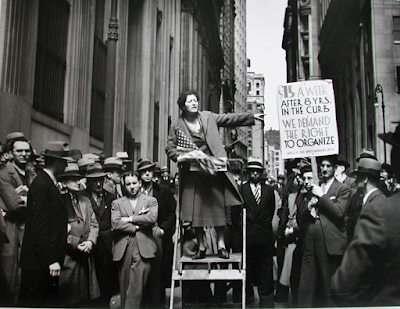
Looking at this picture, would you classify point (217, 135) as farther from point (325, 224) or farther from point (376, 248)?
point (376, 248)

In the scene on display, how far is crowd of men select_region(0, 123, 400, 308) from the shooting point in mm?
5953

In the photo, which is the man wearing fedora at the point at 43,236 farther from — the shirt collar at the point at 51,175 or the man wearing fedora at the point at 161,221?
the man wearing fedora at the point at 161,221

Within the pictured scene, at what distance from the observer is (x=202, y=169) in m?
5.54

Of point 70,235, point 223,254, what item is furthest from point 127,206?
point 223,254

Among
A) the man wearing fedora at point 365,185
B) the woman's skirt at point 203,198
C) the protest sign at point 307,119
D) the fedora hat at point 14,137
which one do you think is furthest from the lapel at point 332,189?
the fedora hat at point 14,137

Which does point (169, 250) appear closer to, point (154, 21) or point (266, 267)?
point (266, 267)

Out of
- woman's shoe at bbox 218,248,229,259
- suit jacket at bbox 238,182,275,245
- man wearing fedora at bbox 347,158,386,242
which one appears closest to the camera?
man wearing fedora at bbox 347,158,386,242

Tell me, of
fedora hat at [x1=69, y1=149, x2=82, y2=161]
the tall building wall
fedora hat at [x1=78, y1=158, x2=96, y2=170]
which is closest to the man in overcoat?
fedora hat at [x1=78, y1=158, x2=96, y2=170]

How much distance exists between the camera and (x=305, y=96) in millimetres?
6637

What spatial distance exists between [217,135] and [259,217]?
1.85 metres

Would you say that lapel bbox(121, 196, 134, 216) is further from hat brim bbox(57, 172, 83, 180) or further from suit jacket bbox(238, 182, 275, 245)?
suit jacket bbox(238, 182, 275, 245)

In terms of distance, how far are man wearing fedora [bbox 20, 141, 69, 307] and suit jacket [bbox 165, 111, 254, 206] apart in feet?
5.45

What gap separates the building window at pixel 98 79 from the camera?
875cm

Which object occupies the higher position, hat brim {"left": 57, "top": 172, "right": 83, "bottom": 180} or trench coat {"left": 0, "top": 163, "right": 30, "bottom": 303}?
hat brim {"left": 57, "top": 172, "right": 83, "bottom": 180}
